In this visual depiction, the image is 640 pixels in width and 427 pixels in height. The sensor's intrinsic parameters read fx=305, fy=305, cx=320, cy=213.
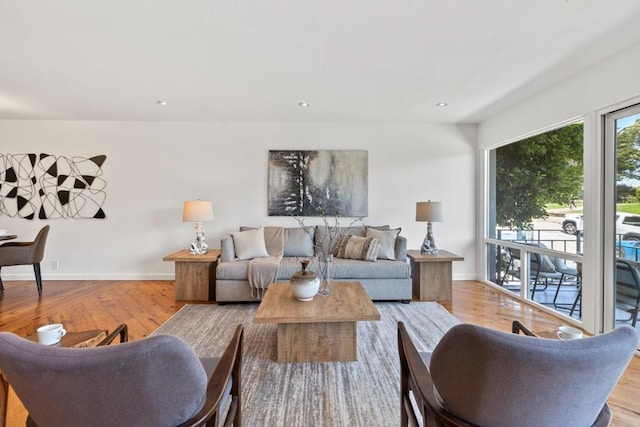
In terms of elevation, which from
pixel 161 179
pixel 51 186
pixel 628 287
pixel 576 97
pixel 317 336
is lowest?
pixel 317 336

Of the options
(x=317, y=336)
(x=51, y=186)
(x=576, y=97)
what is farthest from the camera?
(x=51, y=186)

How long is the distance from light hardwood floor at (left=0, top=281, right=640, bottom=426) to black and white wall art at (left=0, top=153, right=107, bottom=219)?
1.06 metres

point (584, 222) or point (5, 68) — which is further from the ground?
point (5, 68)

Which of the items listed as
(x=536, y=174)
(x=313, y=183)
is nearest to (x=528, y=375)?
(x=536, y=174)

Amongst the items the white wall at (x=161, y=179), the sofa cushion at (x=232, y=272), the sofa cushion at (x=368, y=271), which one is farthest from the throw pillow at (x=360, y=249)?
the sofa cushion at (x=232, y=272)

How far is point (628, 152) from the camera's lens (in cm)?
253

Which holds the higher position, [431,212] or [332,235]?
[431,212]

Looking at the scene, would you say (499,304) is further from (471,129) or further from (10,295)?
(10,295)

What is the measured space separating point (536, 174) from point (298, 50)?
3107mm

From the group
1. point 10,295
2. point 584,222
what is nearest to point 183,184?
A: point 10,295

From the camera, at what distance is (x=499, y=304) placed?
11.9 ft

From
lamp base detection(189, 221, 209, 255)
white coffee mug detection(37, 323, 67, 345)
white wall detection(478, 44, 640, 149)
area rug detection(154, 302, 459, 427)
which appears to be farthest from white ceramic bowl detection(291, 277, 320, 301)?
white wall detection(478, 44, 640, 149)

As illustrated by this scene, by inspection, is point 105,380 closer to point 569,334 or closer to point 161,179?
point 569,334

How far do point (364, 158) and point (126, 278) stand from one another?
4047mm
